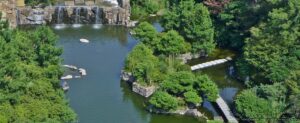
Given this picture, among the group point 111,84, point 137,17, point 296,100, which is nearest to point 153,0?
point 137,17

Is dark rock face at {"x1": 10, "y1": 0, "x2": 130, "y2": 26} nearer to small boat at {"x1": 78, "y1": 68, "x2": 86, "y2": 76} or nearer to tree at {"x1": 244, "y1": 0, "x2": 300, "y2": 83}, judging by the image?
small boat at {"x1": 78, "y1": 68, "x2": 86, "y2": 76}

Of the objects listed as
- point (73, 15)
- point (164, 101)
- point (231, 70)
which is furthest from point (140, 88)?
point (73, 15)

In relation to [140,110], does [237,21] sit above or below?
above

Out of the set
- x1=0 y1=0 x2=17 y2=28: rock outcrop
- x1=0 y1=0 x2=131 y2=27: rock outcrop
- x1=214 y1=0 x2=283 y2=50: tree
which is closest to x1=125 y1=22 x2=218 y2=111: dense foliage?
x1=214 y1=0 x2=283 y2=50: tree

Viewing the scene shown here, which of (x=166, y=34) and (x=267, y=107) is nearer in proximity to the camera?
(x=267, y=107)

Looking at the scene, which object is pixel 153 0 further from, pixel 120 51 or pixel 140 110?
pixel 140 110

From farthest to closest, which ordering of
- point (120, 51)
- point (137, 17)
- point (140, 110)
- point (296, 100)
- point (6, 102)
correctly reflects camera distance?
point (137, 17)
point (120, 51)
point (140, 110)
point (296, 100)
point (6, 102)

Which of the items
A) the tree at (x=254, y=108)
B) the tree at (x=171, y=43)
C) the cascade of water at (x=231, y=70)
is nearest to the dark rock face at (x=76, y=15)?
the tree at (x=171, y=43)

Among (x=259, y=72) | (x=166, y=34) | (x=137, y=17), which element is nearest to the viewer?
(x=259, y=72)
